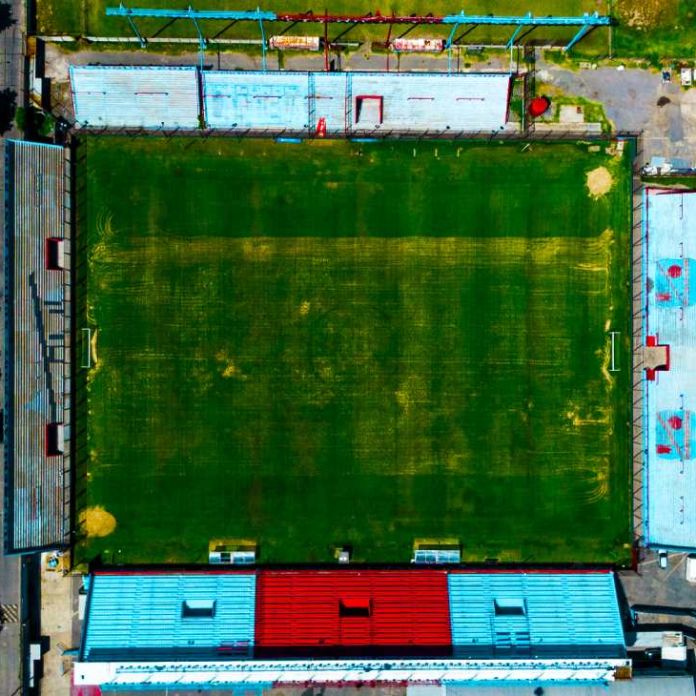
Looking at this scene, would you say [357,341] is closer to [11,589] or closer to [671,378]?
[671,378]

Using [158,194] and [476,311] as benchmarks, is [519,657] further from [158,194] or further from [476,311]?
[158,194]

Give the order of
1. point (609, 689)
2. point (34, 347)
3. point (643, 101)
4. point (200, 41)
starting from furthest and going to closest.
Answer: point (643, 101) → point (200, 41) → point (34, 347) → point (609, 689)

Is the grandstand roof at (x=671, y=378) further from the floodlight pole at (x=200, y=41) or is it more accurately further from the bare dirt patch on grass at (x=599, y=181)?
the floodlight pole at (x=200, y=41)

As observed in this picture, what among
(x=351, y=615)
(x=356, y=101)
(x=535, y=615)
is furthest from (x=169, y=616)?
(x=356, y=101)

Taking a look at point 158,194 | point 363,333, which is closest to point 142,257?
point 158,194

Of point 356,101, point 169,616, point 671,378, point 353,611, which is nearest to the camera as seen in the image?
point 169,616

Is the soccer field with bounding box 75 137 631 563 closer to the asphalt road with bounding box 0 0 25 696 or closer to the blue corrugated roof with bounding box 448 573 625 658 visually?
the blue corrugated roof with bounding box 448 573 625 658

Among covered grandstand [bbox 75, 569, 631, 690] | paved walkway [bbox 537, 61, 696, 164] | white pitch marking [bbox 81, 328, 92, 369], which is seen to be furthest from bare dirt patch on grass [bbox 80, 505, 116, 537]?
paved walkway [bbox 537, 61, 696, 164]
